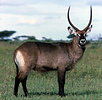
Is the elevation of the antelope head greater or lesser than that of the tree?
greater

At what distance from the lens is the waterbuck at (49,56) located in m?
7.36

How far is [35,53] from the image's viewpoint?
24.6 ft

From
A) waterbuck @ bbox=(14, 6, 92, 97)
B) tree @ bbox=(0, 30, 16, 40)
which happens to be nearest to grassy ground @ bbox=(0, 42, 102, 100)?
waterbuck @ bbox=(14, 6, 92, 97)

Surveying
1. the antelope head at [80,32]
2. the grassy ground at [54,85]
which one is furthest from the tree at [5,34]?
the antelope head at [80,32]

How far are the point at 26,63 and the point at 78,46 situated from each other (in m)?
1.57

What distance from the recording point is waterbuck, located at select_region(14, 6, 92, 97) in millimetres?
7363

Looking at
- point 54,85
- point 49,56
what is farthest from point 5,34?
point 49,56

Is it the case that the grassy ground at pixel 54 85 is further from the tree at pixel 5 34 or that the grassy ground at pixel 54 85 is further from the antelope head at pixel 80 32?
the tree at pixel 5 34

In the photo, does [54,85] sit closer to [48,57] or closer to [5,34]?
[48,57]

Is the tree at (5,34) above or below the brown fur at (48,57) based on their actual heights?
below

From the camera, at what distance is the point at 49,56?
25.2 ft

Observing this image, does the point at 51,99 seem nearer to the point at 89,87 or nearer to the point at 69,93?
the point at 69,93

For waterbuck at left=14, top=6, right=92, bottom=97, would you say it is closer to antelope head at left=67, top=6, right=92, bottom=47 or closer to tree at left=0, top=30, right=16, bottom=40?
antelope head at left=67, top=6, right=92, bottom=47

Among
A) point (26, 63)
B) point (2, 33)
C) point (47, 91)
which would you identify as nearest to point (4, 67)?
point (47, 91)
